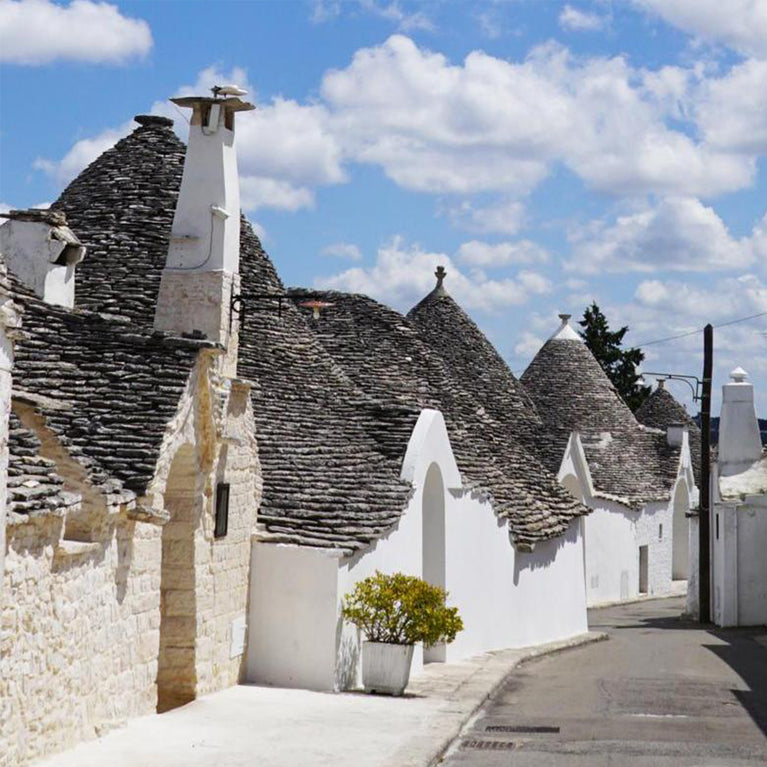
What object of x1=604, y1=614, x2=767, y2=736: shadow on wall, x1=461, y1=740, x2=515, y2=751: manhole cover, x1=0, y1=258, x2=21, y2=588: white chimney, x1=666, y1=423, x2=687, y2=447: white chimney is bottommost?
x1=461, y1=740, x2=515, y2=751: manhole cover

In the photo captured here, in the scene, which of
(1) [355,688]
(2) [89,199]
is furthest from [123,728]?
(2) [89,199]

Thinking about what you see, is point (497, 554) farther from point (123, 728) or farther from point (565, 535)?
point (123, 728)

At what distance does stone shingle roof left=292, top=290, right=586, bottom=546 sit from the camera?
2373 cm

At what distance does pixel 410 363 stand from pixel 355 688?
36.4ft

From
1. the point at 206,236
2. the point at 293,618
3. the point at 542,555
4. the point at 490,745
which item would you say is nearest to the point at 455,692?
the point at 293,618

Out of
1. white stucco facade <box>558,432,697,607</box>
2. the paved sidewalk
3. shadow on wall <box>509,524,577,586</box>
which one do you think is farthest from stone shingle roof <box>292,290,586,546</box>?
white stucco facade <box>558,432,697,607</box>

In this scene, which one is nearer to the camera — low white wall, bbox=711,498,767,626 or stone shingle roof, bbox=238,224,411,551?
stone shingle roof, bbox=238,224,411,551

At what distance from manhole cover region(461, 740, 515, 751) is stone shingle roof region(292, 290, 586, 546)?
938 cm

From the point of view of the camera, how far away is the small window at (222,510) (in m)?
14.1

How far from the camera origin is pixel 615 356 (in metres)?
60.0

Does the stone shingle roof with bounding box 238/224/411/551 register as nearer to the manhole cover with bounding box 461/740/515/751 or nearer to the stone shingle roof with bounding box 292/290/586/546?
the stone shingle roof with bounding box 292/290/586/546

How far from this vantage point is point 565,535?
2653 centimetres

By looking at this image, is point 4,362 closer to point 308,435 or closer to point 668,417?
point 308,435

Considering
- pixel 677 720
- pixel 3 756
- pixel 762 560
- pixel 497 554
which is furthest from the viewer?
pixel 762 560
